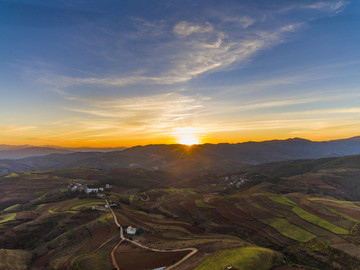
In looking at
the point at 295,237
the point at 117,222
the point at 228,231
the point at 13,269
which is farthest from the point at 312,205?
the point at 13,269

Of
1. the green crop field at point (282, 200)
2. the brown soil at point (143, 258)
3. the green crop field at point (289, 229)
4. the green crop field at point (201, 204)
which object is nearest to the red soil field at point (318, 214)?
the green crop field at point (282, 200)

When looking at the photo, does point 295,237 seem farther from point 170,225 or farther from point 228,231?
point 170,225

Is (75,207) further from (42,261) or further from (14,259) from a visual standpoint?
(42,261)

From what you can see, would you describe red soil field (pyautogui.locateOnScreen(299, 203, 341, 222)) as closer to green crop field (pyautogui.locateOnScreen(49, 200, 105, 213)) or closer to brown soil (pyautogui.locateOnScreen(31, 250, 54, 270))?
brown soil (pyautogui.locateOnScreen(31, 250, 54, 270))

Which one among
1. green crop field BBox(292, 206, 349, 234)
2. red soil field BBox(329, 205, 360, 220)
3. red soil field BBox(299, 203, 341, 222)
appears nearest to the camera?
green crop field BBox(292, 206, 349, 234)

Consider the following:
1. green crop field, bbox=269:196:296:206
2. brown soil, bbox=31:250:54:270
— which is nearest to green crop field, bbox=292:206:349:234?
green crop field, bbox=269:196:296:206
